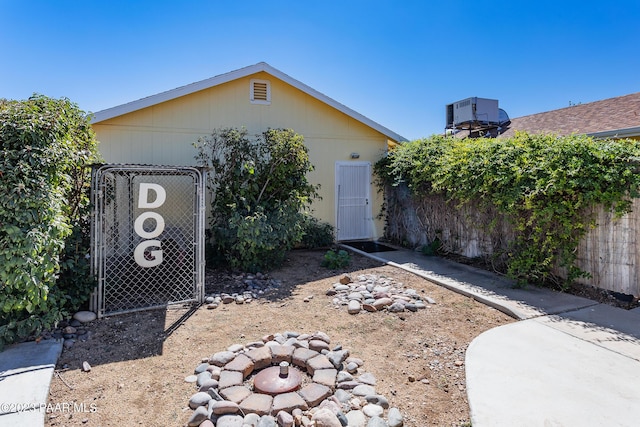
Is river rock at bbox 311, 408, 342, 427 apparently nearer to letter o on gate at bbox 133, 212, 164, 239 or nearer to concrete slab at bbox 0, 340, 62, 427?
concrete slab at bbox 0, 340, 62, 427

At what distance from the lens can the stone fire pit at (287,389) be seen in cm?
235

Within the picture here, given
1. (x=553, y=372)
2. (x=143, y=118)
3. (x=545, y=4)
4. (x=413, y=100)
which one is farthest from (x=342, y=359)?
(x=413, y=100)

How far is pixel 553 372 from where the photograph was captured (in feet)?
9.53

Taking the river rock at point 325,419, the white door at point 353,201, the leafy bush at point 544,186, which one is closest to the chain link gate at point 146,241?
→ the river rock at point 325,419

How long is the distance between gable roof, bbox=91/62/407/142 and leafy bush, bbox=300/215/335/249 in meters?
2.82

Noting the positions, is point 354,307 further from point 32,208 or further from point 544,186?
point 32,208

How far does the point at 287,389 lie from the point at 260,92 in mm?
6786

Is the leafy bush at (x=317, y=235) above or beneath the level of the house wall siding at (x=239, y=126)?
beneath

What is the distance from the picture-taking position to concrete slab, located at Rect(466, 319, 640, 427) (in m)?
2.32

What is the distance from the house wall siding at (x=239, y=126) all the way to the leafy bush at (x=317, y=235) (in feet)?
0.93

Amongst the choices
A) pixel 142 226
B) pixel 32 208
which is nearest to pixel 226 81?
pixel 142 226

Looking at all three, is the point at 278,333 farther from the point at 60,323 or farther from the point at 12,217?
the point at 12,217

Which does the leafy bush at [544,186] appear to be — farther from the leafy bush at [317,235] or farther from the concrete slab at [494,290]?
the leafy bush at [317,235]

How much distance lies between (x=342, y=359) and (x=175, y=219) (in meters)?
5.19
